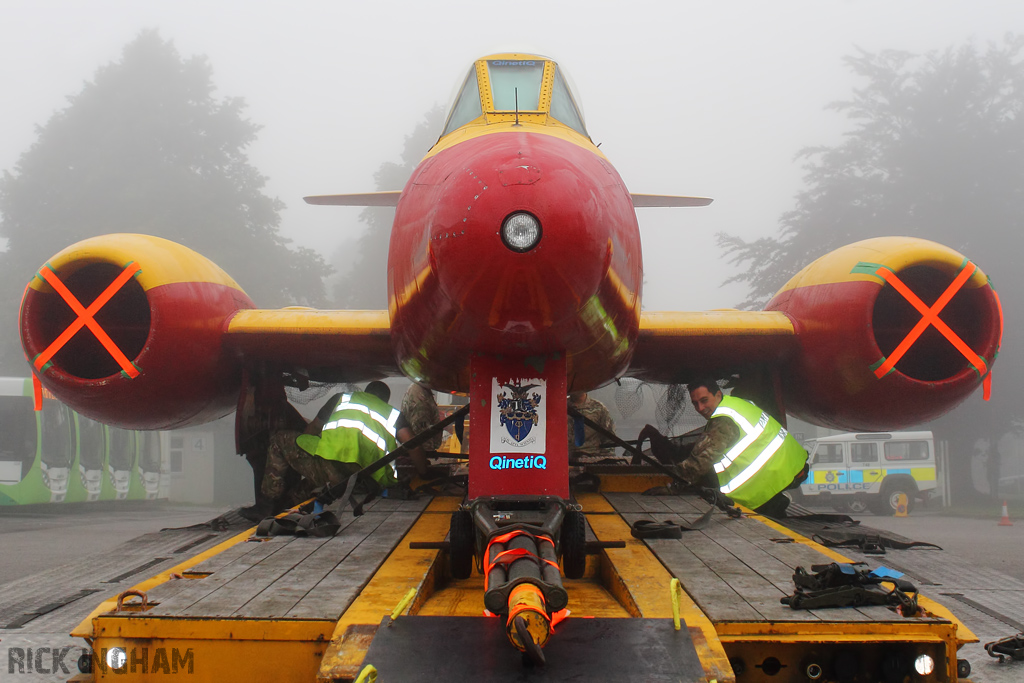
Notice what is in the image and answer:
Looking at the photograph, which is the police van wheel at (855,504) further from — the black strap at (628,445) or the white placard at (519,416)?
the white placard at (519,416)

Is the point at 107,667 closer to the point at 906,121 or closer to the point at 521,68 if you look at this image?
the point at 521,68

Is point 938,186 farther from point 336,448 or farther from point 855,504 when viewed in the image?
point 336,448

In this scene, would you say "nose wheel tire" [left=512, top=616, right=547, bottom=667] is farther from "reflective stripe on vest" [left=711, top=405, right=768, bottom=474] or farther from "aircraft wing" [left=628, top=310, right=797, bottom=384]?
"aircraft wing" [left=628, top=310, right=797, bottom=384]

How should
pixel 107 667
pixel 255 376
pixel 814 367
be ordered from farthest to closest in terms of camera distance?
pixel 255 376, pixel 814 367, pixel 107 667

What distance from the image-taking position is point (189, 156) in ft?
90.7

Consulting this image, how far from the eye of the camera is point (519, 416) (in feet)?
10.4

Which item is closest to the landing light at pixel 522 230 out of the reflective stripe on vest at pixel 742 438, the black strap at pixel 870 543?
the black strap at pixel 870 543

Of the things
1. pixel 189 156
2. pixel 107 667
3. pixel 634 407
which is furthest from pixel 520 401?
pixel 189 156

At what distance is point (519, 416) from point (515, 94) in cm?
177

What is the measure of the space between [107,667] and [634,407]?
6.84m

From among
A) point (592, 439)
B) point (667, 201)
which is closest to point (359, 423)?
point (592, 439)

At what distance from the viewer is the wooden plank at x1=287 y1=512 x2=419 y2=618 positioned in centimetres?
256

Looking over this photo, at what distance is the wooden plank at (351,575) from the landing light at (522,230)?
138 cm

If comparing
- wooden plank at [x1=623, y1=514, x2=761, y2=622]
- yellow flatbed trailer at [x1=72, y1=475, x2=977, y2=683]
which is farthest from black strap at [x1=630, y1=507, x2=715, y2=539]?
yellow flatbed trailer at [x1=72, y1=475, x2=977, y2=683]
